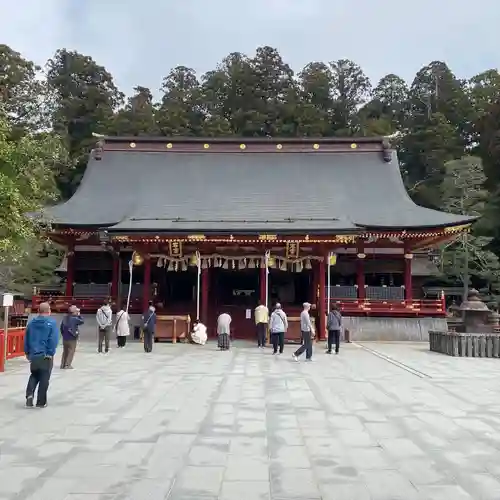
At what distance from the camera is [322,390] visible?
8.77m

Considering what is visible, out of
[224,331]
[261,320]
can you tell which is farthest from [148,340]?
[261,320]

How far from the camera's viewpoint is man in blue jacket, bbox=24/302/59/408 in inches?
276

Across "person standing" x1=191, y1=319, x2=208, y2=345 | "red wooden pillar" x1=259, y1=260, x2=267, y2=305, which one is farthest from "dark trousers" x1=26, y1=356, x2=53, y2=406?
"red wooden pillar" x1=259, y1=260, x2=267, y2=305

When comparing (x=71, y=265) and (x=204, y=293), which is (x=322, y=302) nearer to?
(x=204, y=293)

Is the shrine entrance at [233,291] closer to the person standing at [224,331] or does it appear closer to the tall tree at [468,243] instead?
the person standing at [224,331]

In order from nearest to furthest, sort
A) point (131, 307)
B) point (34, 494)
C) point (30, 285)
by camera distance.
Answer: point (34, 494), point (131, 307), point (30, 285)

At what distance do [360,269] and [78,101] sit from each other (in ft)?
124

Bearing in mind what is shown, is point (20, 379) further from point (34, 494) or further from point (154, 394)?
point (34, 494)

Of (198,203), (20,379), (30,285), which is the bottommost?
(20,379)

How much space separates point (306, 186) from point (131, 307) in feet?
31.8

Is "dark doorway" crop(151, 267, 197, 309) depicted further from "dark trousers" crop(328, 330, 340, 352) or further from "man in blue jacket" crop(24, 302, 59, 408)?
"man in blue jacket" crop(24, 302, 59, 408)

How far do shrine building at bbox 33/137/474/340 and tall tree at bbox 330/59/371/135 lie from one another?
85.4 feet

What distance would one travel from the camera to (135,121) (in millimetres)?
46625

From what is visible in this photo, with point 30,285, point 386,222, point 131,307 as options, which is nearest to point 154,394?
point 131,307
